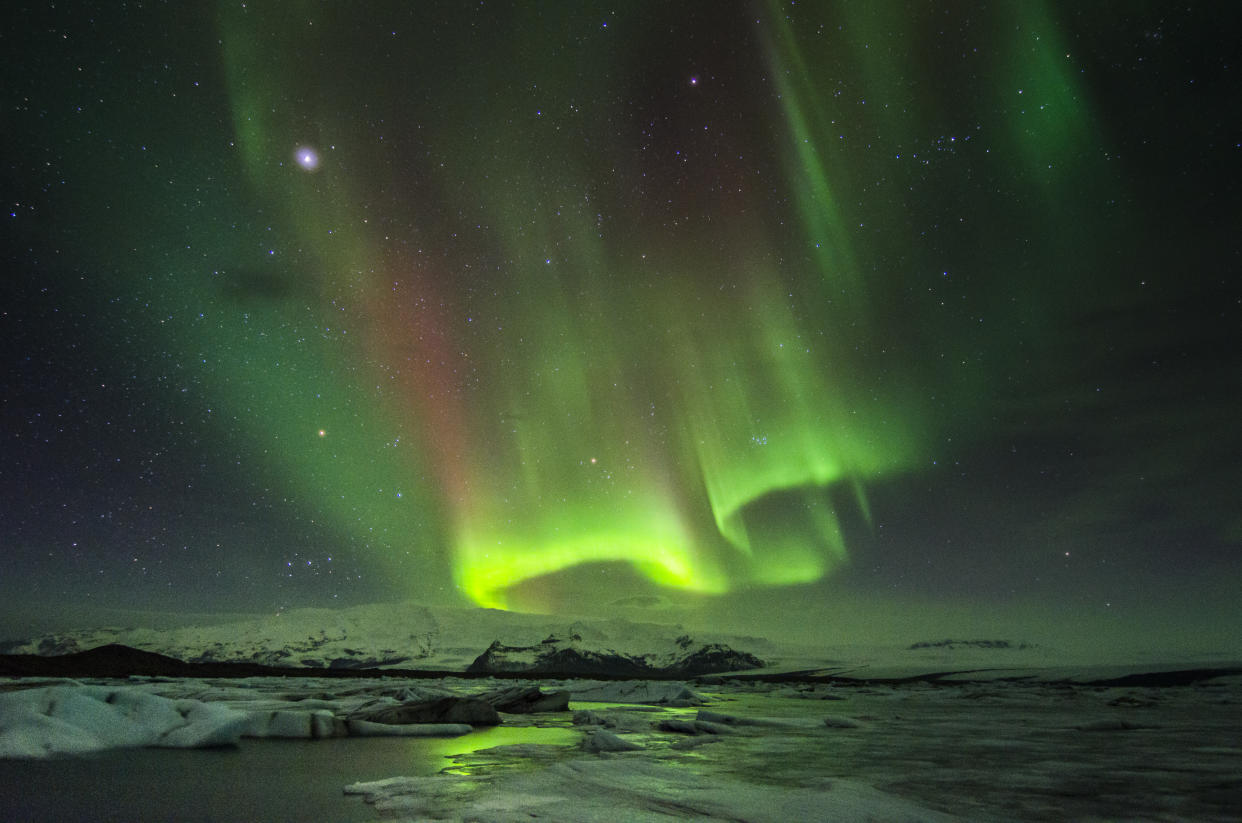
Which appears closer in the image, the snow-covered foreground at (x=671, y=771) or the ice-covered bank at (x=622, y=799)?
the ice-covered bank at (x=622, y=799)

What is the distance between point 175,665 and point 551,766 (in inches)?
5652

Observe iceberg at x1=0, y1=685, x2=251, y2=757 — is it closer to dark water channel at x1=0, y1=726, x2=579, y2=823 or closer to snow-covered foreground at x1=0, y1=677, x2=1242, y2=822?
snow-covered foreground at x1=0, y1=677, x2=1242, y2=822

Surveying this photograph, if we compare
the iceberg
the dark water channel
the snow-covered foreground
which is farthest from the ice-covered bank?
the iceberg

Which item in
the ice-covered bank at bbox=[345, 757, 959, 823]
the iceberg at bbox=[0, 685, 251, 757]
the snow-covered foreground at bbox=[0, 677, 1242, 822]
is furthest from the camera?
the iceberg at bbox=[0, 685, 251, 757]

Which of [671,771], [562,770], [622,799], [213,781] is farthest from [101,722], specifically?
[622,799]

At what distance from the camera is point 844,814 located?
5523 mm

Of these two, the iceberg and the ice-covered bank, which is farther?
the iceberg

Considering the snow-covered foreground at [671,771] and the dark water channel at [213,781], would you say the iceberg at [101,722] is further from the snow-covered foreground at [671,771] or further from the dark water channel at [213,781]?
the dark water channel at [213,781]

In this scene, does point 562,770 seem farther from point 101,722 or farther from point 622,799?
point 101,722

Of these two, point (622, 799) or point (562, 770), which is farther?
point (562, 770)

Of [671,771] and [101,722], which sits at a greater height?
[101,722]

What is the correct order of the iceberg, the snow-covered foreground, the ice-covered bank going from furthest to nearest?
the iceberg < the snow-covered foreground < the ice-covered bank

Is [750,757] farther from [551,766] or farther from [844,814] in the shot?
[844,814]

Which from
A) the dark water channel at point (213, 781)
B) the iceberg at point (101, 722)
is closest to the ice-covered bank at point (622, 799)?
the dark water channel at point (213, 781)
